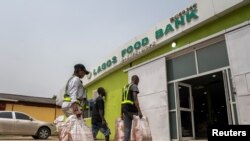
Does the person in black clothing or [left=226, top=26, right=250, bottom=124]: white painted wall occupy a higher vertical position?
[left=226, top=26, right=250, bottom=124]: white painted wall

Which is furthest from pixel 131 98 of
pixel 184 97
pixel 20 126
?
pixel 20 126

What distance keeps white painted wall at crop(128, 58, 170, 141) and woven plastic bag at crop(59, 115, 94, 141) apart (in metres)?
4.83

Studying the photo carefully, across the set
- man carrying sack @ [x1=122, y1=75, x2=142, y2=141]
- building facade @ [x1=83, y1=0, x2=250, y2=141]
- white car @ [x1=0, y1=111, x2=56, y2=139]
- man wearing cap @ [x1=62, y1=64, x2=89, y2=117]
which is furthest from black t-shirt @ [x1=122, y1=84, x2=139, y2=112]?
white car @ [x1=0, y1=111, x2=56, y2=139]

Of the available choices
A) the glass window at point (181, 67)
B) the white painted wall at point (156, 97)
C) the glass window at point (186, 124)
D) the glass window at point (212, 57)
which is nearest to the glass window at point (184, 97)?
the glass window at point (186, 124)

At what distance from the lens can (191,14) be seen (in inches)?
318

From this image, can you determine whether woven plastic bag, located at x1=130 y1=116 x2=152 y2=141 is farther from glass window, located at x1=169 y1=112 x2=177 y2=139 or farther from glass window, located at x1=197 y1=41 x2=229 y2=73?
glass window, located at x1=197 y1=41 x2=229 y2=73

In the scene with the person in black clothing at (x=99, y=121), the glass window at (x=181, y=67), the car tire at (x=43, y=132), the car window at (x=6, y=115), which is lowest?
the car tire at (x=43, y=132)

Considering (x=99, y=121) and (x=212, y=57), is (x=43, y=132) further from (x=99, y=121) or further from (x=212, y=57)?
(x=212, y=57)

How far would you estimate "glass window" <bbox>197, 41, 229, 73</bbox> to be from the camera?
7.23 metres

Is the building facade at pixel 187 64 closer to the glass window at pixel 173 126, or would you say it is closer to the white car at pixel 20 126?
the glass window at pixel 173 126

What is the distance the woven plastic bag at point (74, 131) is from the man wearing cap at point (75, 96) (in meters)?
0.15

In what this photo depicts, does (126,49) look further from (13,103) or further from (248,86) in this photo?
(13,103)

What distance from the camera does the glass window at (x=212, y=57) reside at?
7.23 m

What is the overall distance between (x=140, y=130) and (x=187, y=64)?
11.2 feet
